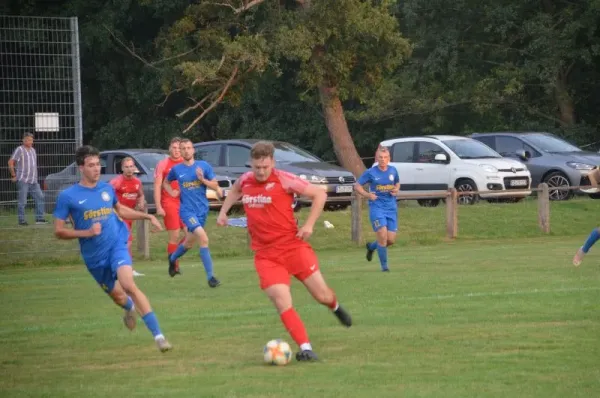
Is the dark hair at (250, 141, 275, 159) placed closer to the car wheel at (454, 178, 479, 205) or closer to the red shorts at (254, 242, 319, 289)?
the red shorts at (254, 242, 319, 289)

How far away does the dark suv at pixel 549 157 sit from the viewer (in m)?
30.2

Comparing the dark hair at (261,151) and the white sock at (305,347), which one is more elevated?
the dark hair at (261,151)

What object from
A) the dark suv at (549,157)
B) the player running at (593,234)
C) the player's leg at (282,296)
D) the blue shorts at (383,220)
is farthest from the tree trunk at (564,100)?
the player's leg at (282,296)

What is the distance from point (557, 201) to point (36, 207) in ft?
42.3

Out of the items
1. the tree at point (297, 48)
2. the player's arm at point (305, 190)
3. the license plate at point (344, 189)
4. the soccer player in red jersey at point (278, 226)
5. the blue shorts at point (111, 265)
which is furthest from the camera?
the tree at point (297, 48)

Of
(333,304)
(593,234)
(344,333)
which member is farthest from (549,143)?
(333,304)

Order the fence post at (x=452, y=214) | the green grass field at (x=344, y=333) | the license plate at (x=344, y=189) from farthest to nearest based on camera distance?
the license plate at (x=344, y=189) < the fence post at (x=452, y=214) < the green grass field at (x=344, y=333)

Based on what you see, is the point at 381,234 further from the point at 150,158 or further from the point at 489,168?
the point at 489,168

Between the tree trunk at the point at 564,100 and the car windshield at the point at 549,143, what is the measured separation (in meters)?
11.0

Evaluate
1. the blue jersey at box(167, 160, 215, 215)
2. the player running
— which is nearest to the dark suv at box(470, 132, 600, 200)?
the player running

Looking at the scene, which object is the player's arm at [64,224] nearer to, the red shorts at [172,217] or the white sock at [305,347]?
the white sock at [305,347]

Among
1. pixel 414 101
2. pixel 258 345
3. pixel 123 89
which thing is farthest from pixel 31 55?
pixel 123 89

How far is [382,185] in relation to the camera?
19000mm

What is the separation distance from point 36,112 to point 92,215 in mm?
11951
